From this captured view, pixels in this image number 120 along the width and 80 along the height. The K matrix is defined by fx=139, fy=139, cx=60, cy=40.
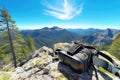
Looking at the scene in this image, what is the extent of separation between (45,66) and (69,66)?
1.49m

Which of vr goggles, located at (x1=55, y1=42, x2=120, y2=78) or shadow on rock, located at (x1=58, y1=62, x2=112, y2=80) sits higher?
vr goggles, located at (x1=55, y1=42, x2=120, y2=78)

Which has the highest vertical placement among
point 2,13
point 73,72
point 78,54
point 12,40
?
point 2,13

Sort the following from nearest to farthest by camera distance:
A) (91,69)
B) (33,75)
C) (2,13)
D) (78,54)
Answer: (78,54), (33,75), (91,69), (2,13)

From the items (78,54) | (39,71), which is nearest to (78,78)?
(78,54)

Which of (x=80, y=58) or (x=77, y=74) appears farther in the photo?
(x=77, y=74)

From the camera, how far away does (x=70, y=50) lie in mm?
6754

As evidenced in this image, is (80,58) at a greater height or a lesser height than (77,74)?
greater

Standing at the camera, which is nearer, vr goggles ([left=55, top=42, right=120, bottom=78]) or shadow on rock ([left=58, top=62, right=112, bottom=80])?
vr goggles ([left=55, top=42, right=120, bottom=78])

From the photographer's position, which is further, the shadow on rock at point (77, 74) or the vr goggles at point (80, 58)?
the shadow on rock at point (77, 74)

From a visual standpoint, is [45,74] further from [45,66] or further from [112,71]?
[112,71]

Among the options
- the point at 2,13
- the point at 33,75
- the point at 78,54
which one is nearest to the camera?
the point at 78,54

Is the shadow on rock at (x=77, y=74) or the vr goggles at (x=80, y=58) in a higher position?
the vr goggles at (x=80, y=58)

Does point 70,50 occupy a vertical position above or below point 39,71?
above

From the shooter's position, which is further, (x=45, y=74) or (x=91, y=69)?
(x=91, y=69)
